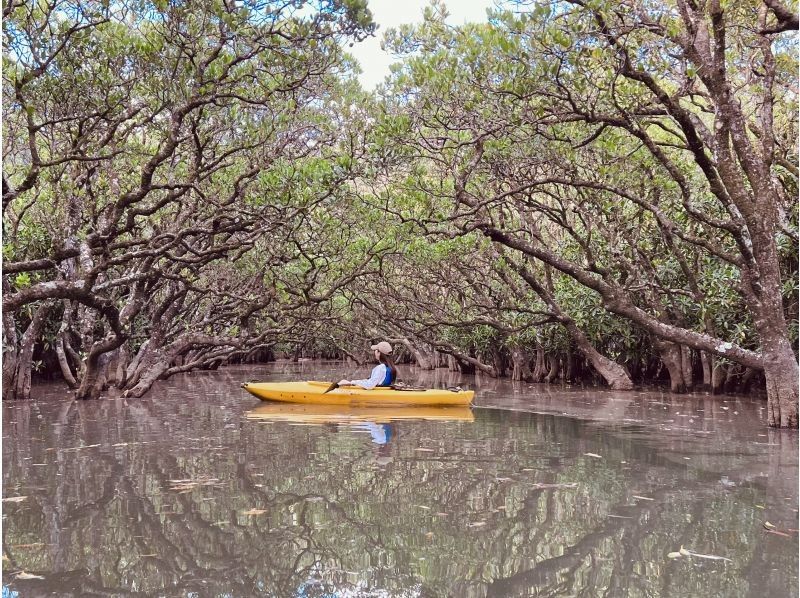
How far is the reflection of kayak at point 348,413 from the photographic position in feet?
41.5

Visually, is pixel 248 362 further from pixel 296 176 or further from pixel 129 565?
pixel 129 565

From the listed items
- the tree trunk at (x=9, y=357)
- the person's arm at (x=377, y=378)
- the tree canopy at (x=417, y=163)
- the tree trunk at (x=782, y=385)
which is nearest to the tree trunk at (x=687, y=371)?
the tree canopy at (x=417, y=163)

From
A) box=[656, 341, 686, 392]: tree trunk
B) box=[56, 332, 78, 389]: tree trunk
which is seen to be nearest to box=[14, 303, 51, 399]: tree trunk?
box=[56, 332, 78, 389]: tree trunk

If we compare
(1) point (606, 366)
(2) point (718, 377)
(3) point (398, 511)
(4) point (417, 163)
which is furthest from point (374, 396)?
(3) point (398, 511)

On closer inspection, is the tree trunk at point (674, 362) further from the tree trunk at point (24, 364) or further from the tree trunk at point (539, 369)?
the tree trunk at point (24, 364)

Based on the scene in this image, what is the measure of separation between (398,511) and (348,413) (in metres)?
7.95

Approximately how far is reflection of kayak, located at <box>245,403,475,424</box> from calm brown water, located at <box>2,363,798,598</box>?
1.53m

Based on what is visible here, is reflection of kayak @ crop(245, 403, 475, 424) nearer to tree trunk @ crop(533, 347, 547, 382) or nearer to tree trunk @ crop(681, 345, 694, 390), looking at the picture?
tree trunk @ crop(681, 345, 694, 390)

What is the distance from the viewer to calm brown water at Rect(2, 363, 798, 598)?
4305 millimetres

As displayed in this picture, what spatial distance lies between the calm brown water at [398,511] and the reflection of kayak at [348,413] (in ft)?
5.03

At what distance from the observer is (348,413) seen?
13727 mm

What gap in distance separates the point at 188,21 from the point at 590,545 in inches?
300

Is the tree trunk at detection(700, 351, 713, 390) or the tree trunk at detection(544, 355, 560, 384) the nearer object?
the tree trunk at detection(700, 351, 713, 390)

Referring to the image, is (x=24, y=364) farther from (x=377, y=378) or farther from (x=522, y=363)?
(x=522, y=363)
